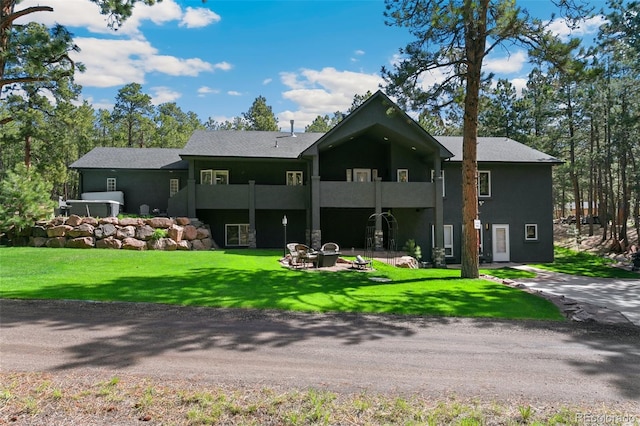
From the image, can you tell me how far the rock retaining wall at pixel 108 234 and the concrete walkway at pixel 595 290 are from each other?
15443 millimetres

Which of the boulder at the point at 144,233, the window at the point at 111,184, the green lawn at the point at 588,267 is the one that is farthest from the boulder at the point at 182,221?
the green lawn at the point at 588,267

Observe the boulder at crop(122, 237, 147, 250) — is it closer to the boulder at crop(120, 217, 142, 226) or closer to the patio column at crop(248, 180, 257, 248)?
the boulder at crop(120, 217, 142, 226)

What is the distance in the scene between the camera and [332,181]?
21.7 m

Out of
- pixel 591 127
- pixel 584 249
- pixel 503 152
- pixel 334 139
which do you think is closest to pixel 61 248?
pixel 334 139

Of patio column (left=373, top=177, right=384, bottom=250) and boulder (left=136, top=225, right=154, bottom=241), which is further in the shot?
patio column (left=373, top=177, right=384, bottom=250)

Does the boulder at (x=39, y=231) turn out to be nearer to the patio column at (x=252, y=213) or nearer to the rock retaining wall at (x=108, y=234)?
the rock retaining wall at (x=108, y=234)

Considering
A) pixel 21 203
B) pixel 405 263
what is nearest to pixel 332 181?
pixel 405 263

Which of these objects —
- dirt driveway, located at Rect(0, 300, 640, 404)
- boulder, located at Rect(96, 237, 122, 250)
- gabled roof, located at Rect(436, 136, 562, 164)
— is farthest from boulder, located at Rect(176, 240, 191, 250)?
gabled roof, located at Rect(436, 136, 562, 164)

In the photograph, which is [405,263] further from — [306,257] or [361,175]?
[361,175]

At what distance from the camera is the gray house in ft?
72.0

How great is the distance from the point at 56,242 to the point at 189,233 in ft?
18.6

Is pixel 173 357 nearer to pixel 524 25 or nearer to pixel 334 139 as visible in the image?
pixel 524 25

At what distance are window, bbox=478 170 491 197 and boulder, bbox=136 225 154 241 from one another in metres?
18.4

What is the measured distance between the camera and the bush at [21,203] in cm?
1742
